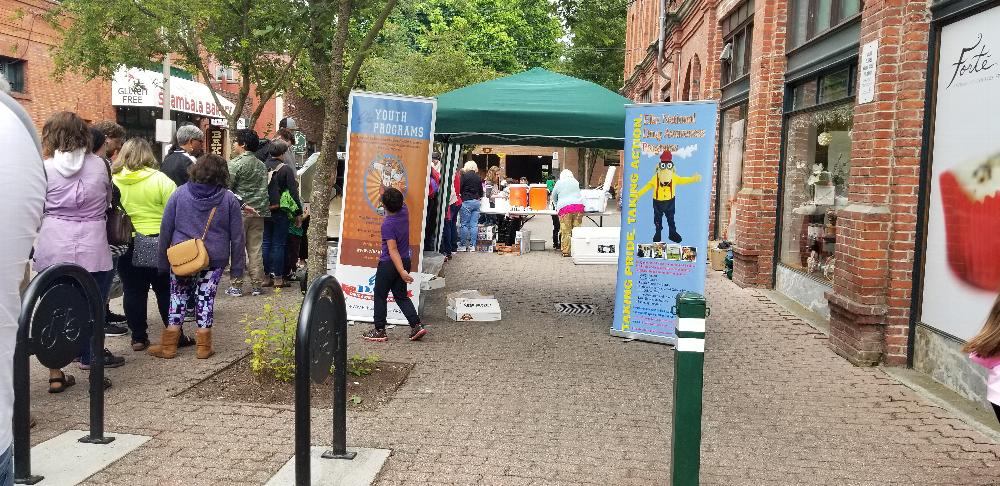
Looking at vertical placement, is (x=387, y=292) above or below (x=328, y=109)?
below

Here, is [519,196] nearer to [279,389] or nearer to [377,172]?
[377,172]

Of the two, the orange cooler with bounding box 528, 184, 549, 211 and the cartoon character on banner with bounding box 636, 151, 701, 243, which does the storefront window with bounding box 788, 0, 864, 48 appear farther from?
the orange cooler with bounding box 528, 184, 549, 211

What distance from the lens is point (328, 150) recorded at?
646cm

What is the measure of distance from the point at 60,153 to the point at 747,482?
4862 mm

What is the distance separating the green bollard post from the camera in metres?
3.96

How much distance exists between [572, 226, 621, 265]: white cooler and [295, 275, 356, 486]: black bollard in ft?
35.8

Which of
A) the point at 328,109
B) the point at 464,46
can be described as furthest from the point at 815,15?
the point at 464,46

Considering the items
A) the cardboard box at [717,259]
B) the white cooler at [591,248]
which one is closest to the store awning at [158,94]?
the white cooler at [591,248]

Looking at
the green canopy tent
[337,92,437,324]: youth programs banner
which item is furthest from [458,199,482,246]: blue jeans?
[337,92,437,324]: youth programs banner

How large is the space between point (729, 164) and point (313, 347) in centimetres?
1187

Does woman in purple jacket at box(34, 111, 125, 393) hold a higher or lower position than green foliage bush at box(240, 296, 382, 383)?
higher

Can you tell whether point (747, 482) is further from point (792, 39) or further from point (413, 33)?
point (413, 33)

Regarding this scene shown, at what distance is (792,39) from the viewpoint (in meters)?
11.3

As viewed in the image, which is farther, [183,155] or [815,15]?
[815,15]
